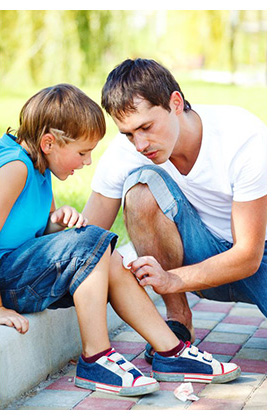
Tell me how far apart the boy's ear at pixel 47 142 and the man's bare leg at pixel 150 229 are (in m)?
0.34

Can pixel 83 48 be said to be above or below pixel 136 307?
above

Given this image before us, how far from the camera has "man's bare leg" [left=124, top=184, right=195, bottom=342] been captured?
101 inches

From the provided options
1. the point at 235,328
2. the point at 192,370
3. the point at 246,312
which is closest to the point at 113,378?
the point at 192,370

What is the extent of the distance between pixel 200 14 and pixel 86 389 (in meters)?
9.45

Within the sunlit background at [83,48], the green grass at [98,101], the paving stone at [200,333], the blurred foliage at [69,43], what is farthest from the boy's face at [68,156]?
the blurred foliage at [69,43]

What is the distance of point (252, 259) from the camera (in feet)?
8.07

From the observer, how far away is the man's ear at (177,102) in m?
2.50

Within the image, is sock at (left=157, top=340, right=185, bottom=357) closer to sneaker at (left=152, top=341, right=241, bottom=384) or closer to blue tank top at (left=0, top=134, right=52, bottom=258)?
sneaker at (left=152, top=341, right=241, bottom=384)

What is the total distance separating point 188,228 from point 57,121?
2.03 feet

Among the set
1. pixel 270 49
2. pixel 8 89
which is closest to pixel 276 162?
pixel 270 49

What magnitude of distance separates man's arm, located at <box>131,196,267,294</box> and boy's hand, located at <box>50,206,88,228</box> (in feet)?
0.82

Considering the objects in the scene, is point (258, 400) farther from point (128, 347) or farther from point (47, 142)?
point (47, 142)

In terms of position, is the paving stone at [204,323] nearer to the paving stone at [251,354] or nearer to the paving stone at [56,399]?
the paving stone at [251,354]

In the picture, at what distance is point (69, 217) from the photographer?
2.45 metres
